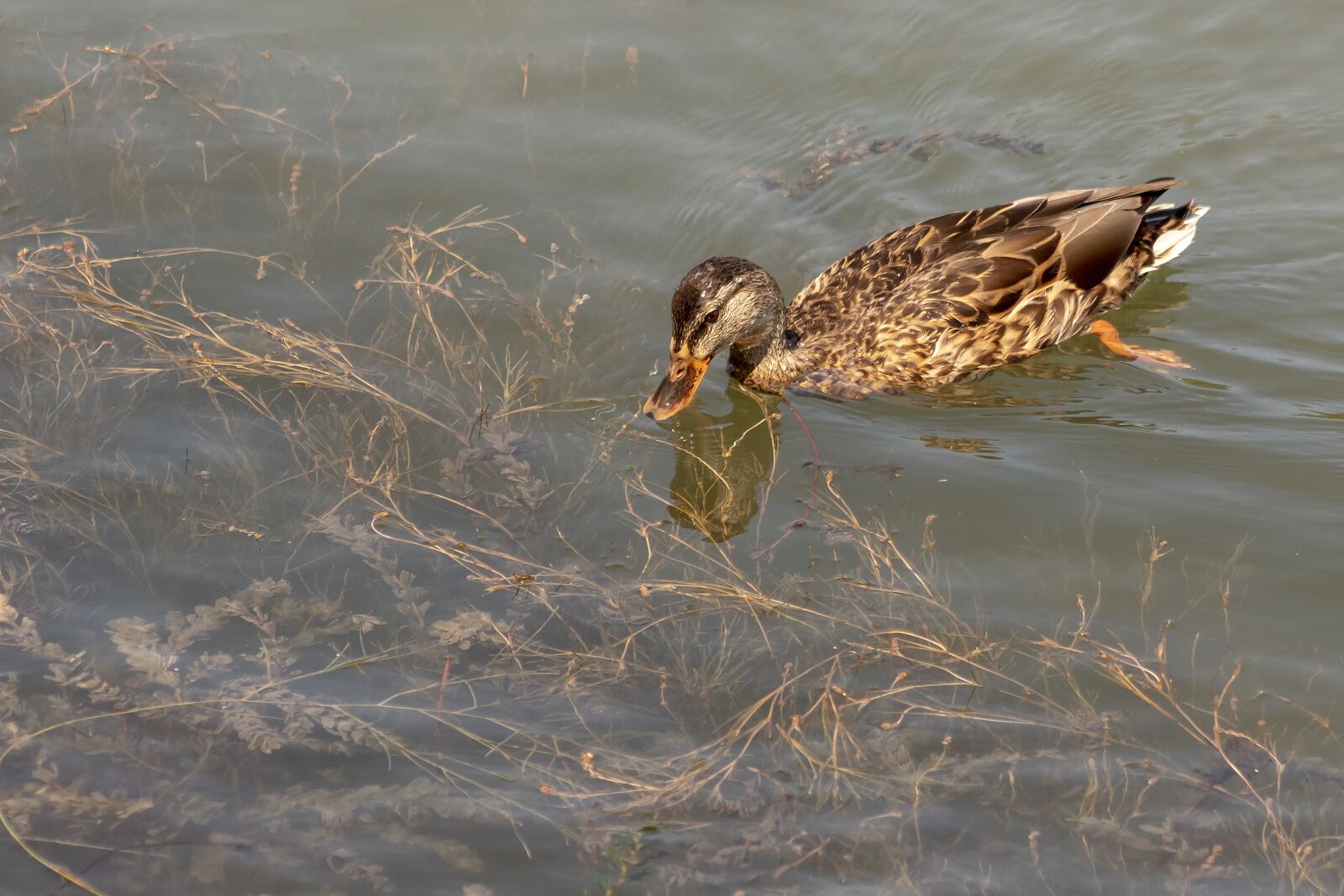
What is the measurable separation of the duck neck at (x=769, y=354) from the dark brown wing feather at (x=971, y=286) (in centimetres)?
15

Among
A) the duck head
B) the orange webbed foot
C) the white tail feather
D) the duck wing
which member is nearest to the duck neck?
the duck head

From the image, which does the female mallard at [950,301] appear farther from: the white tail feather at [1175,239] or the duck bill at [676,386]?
the duck bill at [676,386]

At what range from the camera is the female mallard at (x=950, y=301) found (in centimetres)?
680

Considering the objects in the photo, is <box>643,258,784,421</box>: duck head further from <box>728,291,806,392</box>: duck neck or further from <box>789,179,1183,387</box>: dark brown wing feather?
<box>789,179,1183,387</box>: dark brown wing feather

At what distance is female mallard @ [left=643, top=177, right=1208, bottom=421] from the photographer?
268 inches

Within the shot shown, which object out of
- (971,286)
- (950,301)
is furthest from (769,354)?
(971,286)

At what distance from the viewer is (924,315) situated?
22.3 ft

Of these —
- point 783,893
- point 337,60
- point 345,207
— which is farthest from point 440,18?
point 783,893

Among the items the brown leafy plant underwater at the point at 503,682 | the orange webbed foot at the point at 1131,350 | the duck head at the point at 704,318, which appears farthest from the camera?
the orange webbed foot at the point at 1131,350

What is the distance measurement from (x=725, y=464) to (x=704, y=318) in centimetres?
69

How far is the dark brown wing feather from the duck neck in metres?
0.15

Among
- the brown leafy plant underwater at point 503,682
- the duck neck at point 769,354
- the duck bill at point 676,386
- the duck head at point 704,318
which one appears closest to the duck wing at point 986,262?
the duck neck at point 769,354

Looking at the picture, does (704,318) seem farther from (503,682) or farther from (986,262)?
(503,682)

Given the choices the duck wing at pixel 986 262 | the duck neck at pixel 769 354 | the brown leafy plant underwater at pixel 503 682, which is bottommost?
the brown leafy plant underwater at pixel 503 682
